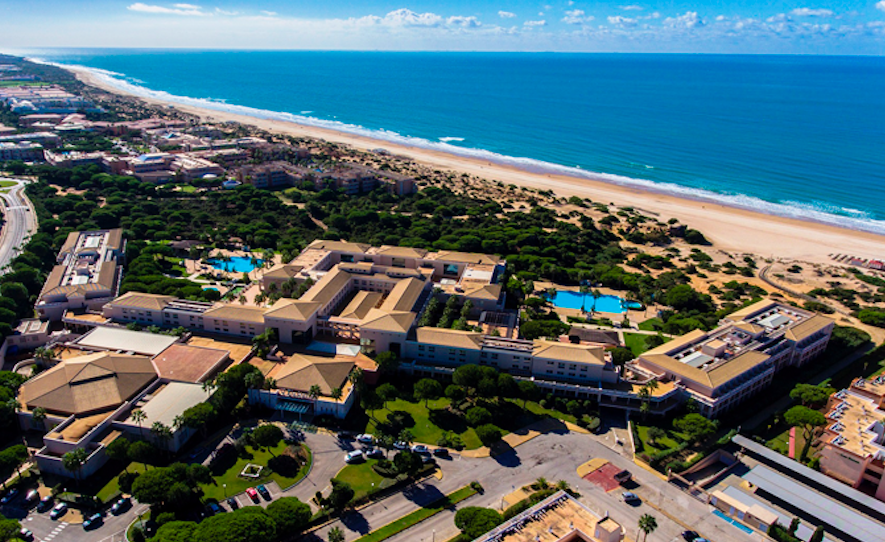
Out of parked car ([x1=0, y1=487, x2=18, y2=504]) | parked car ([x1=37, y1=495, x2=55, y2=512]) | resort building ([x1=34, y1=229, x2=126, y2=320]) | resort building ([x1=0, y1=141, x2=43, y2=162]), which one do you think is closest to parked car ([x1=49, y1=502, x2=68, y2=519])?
parked car ([x1=37, y1=495, x2=55, y2=512])

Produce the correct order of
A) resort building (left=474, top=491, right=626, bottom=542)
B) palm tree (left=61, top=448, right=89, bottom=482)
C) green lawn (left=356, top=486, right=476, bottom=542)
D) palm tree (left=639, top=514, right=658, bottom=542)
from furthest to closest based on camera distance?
1. palm tree (left=61, top=448, right=89, bottom=482)
2. green lawn (left=356, top=486, right=476, bottom=542)
3. palm tree (left=639, top=514, right=658, bottom=542)
4. resort building (left=474, top=491, right=626, bottom=542)

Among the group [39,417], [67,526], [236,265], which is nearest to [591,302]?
[236,265]

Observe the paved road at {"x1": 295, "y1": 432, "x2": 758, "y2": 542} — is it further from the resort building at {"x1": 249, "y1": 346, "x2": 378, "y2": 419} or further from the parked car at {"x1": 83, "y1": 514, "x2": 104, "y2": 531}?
the parked car at {"x1": 83, "y1": 514, "x2": 104, "y2": 531}

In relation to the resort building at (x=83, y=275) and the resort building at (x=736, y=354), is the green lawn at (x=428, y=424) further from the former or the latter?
the resort building at (x=83, y=275)

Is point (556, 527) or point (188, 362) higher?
point (556, 527)

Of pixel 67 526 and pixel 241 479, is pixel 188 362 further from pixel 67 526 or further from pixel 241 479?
pixel 67 526

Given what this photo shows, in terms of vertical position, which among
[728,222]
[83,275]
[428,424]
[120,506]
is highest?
[83,275]

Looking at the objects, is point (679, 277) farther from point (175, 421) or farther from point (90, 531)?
point (90, 531)
